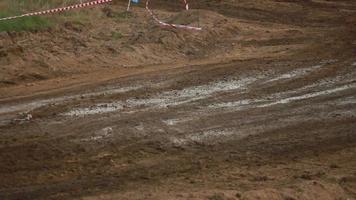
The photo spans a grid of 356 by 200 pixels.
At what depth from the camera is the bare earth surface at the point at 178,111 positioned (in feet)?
23.9

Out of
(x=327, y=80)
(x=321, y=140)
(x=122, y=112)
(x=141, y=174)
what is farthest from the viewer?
(x=327, y=80)

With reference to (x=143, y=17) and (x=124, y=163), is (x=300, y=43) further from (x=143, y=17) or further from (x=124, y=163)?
(x=124, y=163)

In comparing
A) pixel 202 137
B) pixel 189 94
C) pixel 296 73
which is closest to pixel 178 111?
pixel 189 94

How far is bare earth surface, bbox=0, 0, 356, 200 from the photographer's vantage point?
7.30 meters

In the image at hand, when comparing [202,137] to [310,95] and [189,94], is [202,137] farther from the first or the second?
[310,95]

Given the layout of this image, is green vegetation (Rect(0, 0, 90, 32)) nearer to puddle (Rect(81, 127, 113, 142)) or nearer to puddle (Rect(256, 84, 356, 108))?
puddle (Rect(81, 127, 113, 142))

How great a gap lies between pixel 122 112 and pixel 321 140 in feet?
11.1

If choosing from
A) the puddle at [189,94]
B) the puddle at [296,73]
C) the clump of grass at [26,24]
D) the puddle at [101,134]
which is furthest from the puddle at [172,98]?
the clump of grass at [26,24]

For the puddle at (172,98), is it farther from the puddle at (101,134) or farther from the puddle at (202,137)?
the puddle at (202,137)

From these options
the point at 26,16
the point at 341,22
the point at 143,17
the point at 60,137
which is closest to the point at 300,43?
the point at 341,22

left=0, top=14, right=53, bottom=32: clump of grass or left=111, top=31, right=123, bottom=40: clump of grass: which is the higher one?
left=0, top=14, right=53, bottom=32: clump of grass

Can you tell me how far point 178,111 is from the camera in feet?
33.8

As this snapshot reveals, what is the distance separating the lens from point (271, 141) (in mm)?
8680

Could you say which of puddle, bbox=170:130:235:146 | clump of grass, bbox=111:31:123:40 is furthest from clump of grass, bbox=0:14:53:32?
puddle, bbox=170:130:235:146
